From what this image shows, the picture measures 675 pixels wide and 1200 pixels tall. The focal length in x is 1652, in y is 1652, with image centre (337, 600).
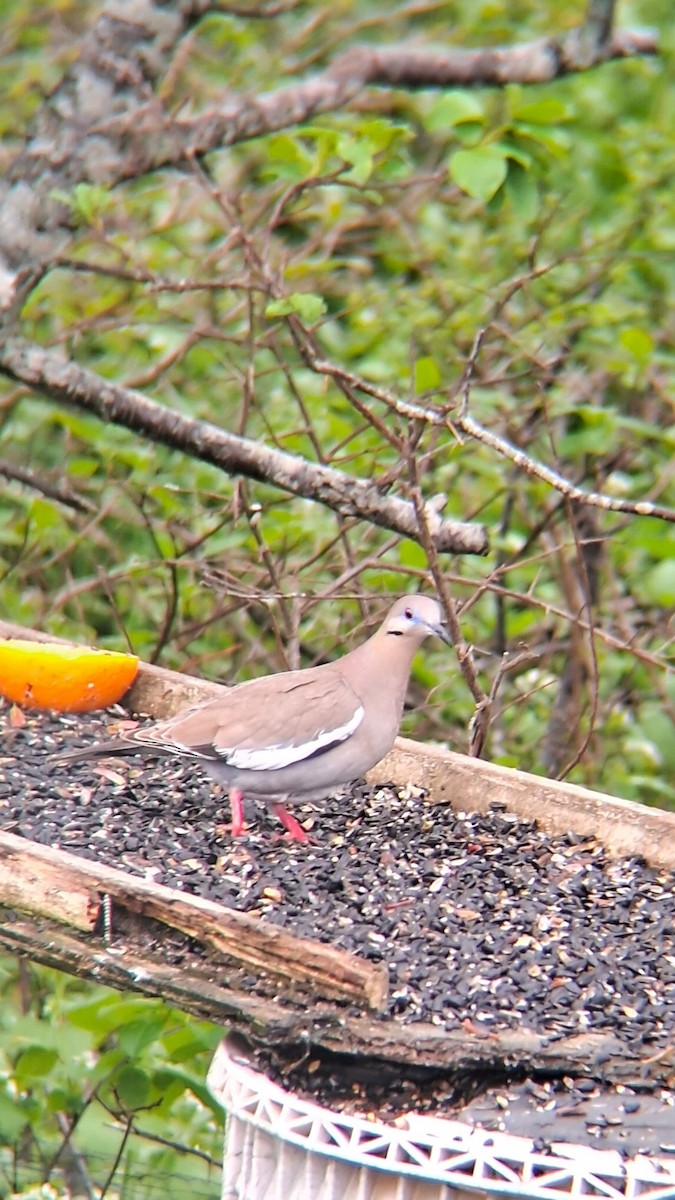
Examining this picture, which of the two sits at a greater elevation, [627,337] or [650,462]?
[627,337]

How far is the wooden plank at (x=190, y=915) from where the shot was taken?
2654 millimetres

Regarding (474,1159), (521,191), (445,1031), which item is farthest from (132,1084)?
(521,191)

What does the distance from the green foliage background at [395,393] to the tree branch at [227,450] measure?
0.42ft

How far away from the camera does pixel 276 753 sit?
3.55 metres

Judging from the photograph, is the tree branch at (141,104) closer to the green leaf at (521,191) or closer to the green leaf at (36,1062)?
the green leaf at (521,191)

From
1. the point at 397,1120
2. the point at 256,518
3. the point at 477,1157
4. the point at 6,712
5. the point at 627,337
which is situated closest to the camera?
the point at 477,1157

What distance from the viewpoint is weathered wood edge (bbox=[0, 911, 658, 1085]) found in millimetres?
2641

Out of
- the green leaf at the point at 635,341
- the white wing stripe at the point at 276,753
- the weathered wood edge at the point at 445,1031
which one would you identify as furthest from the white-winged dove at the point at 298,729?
the green leaf at the point at 635,341

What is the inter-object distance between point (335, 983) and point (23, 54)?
8.99m

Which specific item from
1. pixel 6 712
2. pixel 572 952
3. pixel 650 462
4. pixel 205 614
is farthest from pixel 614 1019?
pixel 650 462

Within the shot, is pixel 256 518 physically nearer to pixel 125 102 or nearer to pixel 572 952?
pixel 125 102

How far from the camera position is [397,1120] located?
265 cm

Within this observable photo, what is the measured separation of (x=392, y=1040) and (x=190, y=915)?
0.42 metres

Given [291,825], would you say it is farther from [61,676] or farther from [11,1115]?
[11,1115]
